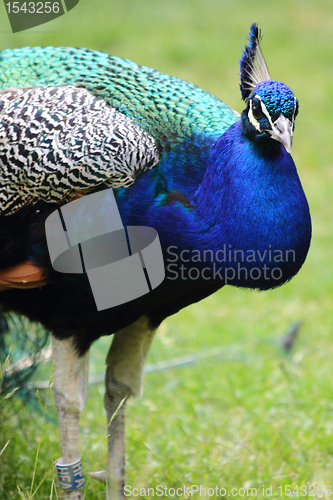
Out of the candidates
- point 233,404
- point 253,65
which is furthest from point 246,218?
point 233,404

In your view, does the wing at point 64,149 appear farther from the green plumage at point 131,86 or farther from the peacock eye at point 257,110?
the peacock eye at point 257,110

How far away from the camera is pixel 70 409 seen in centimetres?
259

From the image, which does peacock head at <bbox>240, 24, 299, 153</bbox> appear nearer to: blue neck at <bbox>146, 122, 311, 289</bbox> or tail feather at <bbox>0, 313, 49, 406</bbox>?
blue neck at <bbox>146, 122, 311, 289</bbox>

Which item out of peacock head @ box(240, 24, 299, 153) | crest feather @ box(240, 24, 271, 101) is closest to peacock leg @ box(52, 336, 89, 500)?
peacock head @ box(240, 24, 299, 153)

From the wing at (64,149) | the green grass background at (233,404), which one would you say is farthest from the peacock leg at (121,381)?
the wing at (64,149)

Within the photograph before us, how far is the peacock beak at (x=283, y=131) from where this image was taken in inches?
78.5

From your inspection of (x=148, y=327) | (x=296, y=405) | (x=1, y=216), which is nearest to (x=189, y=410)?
(x=296, y=405)

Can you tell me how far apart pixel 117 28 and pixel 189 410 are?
20.9 feet

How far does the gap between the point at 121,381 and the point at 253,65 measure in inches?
57.1

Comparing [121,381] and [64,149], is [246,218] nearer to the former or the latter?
[64,149]

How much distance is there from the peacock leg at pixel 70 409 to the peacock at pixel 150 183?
65 mm

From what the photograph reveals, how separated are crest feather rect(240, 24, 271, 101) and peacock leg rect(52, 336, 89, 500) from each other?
4.10 ft

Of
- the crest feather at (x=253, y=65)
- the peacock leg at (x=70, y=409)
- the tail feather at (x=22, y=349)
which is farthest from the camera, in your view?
the tail feather at (x=22, y=349)

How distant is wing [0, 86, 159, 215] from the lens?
7.07 feet
